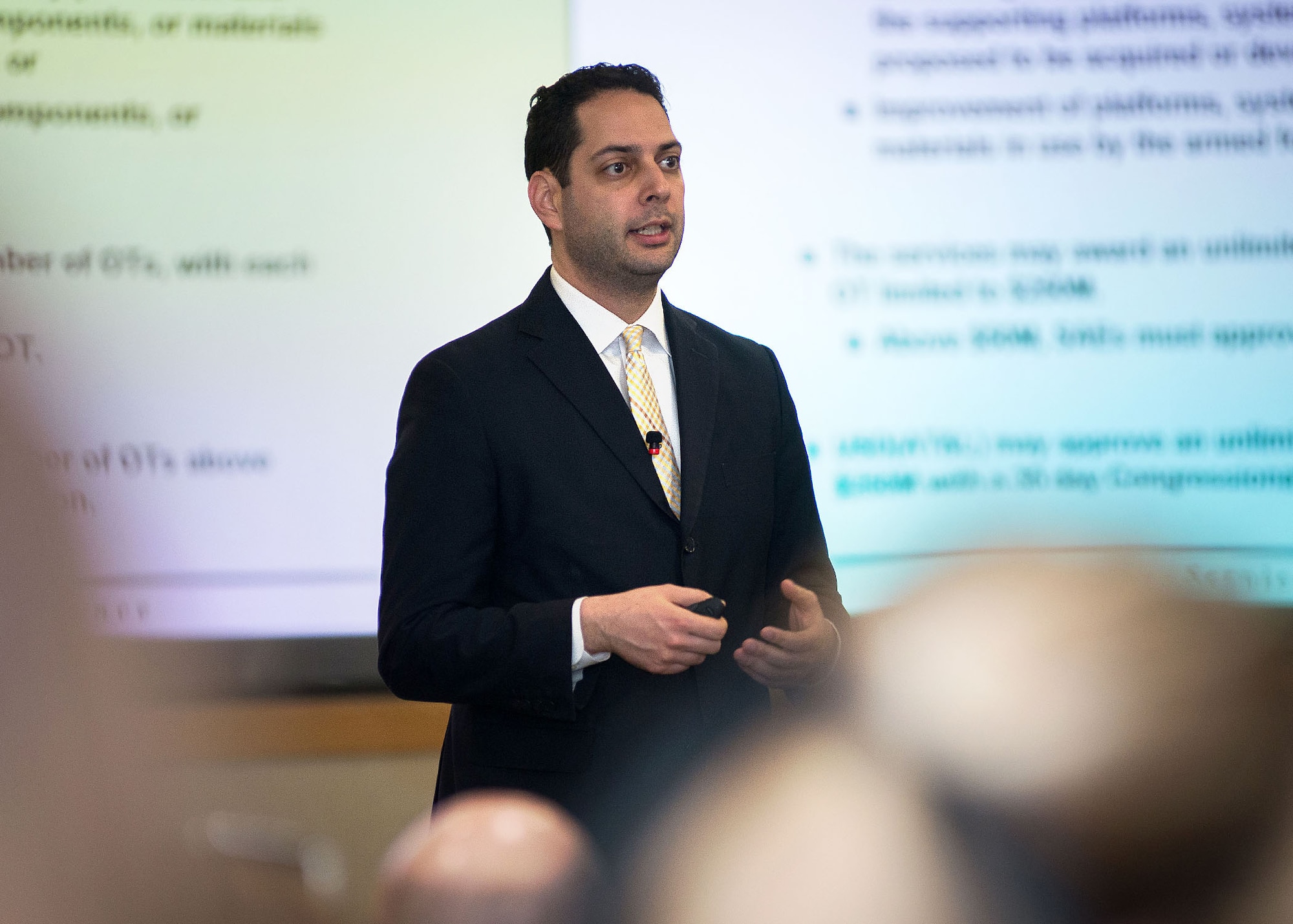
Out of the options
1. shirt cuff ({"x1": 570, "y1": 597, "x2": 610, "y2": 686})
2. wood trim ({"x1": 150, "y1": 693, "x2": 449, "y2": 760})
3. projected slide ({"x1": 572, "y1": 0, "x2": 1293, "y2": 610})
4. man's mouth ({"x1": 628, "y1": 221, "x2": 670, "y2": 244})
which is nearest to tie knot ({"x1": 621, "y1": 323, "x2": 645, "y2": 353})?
man's mouth ({"x1": 628, "y1": 221, "x2": 670, "y2": 244})

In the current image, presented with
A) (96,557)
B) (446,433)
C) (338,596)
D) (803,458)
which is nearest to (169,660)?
(96,557)

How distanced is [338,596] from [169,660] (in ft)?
7.37

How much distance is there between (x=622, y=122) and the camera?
69.1 inches

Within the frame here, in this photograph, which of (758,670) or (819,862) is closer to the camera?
(819,862)

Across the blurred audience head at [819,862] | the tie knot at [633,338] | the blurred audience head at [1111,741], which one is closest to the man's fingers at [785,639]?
the tie knot at [633,338]

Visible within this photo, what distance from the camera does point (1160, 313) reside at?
2.71m

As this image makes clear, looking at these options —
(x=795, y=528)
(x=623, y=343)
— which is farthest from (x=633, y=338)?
(x=795, y=528)

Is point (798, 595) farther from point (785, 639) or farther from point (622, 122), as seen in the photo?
point (622, 122)

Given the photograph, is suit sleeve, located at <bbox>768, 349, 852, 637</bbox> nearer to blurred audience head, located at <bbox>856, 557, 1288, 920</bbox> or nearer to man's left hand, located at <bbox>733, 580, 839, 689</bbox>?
man's left hand, located at <bbox>733, 580, 839, 689</bbox>

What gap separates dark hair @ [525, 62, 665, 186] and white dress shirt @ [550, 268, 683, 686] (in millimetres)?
164

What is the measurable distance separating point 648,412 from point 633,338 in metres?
0.12

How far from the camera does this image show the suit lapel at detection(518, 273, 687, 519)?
5.38 feet

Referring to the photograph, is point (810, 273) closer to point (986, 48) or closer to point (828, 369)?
point (828, 369)

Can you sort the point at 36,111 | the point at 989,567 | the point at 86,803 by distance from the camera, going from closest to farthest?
1. the point at 86,803
2. the point at 989,567
3. the point at 36,111
